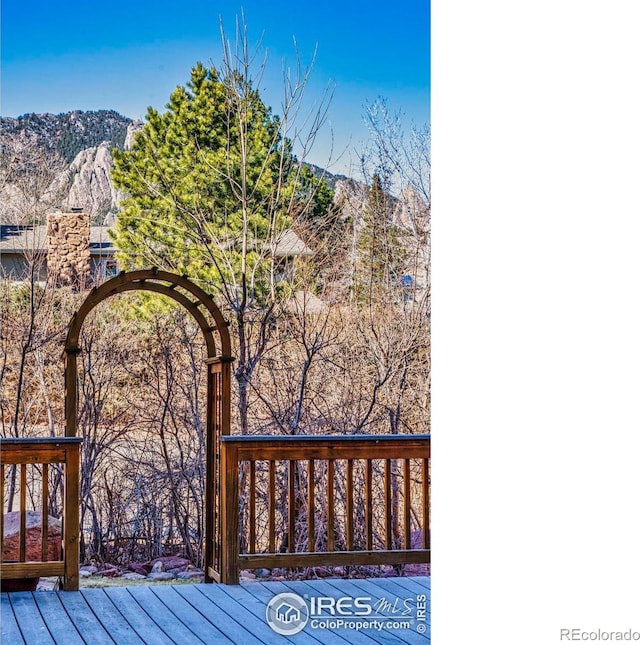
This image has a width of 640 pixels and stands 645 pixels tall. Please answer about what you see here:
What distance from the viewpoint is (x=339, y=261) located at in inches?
335

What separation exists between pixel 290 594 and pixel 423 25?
13.1 feet

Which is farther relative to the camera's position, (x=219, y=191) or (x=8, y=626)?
(x=219, y=191)

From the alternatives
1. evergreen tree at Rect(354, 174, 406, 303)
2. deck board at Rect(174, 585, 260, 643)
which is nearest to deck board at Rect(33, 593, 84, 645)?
deck board at Rect(174, 585, 260, 643)

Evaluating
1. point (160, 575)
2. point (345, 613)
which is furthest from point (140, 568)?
point (345, 613)

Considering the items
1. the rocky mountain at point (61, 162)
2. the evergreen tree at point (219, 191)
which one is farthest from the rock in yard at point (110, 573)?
the rocky mountain at point (61, 162)

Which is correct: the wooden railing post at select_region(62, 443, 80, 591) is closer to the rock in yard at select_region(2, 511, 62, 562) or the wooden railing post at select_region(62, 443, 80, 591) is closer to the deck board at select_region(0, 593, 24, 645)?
the deck board at select_region(0, 593, 24, 645)

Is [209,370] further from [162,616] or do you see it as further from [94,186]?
[94,186]

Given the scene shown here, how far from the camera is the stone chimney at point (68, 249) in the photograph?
8.22 m

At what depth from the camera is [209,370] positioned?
4.93 meters
